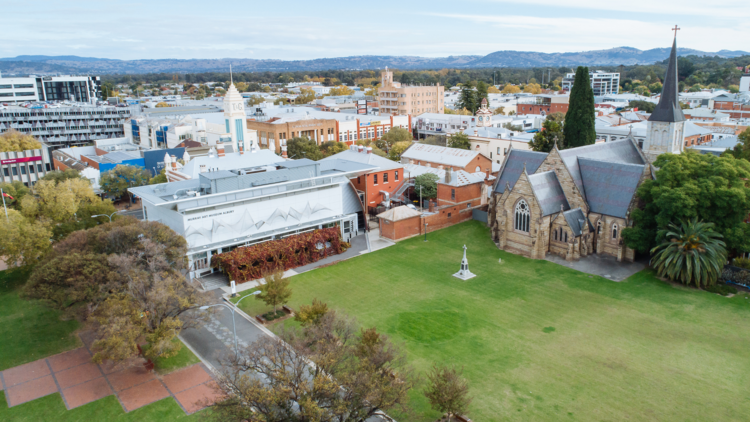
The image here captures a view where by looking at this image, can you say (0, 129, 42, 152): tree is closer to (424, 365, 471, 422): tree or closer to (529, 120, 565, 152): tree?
(529, 120, 565, 152): tree

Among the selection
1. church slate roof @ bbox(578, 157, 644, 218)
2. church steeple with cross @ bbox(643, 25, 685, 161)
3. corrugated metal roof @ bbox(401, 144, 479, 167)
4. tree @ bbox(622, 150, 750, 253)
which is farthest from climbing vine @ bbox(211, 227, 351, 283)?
church steeple with cross @ bbox(643, 25, 685, 161)

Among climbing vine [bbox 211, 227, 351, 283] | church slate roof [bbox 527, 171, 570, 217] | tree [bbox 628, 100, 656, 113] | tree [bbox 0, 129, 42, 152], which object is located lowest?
climbing vine [bbox 211, 227, 351, 283]

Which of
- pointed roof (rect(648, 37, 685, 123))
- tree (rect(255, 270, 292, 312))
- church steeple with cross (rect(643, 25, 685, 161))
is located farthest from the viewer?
church steeple with cross (rect(643, 25, 685, 161))

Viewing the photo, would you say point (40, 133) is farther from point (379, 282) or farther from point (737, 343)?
point (737, 343)

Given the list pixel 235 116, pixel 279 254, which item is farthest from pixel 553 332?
pixel 235 116

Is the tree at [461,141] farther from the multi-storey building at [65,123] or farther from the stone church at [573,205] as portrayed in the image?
the multi-storey building at [65,123]
